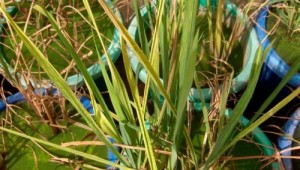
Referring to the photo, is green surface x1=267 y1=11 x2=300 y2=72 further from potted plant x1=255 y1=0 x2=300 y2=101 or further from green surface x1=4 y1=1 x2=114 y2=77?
green surface x1=4 y1=1 x2=114 y2=77

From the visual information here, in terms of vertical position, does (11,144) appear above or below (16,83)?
below

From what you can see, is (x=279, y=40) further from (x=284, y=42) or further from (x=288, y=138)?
(x=288, y=138)

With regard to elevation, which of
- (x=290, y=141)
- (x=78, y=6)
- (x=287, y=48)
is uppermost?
(x=78, y=6)

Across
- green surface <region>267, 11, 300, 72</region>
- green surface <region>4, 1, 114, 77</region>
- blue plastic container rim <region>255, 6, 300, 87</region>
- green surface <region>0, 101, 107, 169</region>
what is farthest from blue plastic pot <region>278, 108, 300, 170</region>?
green surface <region>4, 1, 114, 77</region>

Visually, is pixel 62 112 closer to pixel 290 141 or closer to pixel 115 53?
pixel 115 53

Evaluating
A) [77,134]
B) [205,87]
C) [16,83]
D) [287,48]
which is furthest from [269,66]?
[16,83]

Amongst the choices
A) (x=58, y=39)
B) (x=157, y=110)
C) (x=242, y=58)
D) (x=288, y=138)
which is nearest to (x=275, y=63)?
(x=242, y=58)

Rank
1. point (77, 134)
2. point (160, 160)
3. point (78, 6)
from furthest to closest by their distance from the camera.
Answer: point (78, 6) → point (77, 134) → point (160, 160)

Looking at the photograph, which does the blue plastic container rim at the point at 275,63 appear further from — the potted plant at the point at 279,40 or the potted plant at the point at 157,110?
the potted plant at the point at 157,110
